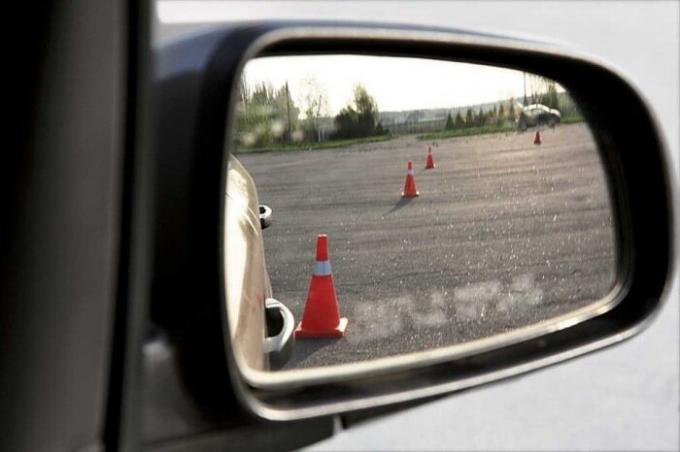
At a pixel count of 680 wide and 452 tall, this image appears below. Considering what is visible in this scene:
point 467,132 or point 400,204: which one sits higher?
point 467,132

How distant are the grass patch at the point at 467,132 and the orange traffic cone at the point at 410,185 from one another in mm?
63

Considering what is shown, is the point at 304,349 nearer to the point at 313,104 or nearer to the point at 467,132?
the point at 313,104

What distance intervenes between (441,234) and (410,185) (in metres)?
0.16

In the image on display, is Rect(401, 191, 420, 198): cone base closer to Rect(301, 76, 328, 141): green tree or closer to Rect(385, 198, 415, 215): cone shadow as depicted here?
Rect(385, 198, 415, 215): cone shadow

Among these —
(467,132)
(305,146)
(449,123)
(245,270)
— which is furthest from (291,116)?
(467,132)

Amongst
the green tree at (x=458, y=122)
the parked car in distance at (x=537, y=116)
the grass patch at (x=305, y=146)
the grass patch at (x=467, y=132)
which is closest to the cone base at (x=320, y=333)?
the grass patch at (x=305, y=146)

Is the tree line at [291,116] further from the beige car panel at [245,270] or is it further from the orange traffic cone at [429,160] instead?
the orange traffic cone at [429,160]

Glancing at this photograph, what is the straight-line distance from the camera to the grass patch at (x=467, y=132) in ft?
6.25

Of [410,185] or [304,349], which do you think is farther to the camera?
[410,185]

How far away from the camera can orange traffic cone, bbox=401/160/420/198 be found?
1.82 meters

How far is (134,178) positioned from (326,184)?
1.71ft

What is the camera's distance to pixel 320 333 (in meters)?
1.58

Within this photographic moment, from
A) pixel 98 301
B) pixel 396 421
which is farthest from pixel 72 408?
pixel 396 421

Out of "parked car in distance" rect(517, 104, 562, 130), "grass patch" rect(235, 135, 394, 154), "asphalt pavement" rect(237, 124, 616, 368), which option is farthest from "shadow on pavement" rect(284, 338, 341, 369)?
"parked car in distance" rect(517, 104, 562, 130)
